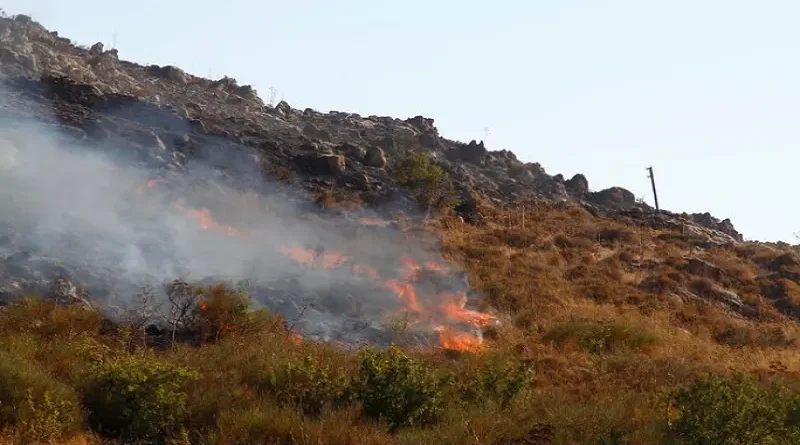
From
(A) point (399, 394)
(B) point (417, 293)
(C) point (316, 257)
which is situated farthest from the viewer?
(C) point (316, 257)

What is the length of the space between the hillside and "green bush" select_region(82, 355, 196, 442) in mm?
26

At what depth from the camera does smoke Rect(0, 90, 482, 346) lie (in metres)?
14.5

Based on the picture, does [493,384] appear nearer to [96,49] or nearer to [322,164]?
[322,164]

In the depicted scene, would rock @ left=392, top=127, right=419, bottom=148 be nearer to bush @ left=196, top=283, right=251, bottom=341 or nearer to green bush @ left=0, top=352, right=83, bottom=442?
bush @ left=196, top=283, right=251, bottom=341

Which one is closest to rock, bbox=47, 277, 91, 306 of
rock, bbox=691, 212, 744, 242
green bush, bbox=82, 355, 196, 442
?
green bush, bbox=82, 355, 196, 442

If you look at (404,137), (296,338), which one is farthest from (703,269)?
(296,338)

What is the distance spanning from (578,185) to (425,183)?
50.0ft

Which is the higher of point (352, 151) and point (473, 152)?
point (473, 152)

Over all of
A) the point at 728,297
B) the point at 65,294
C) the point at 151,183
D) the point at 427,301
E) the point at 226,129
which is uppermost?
the point at 226,129

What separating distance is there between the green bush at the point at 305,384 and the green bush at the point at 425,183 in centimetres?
1679

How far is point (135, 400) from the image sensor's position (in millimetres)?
7930

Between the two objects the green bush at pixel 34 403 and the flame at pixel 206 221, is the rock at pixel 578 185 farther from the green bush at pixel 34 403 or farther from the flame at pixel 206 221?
the green bush at pixel 34 403

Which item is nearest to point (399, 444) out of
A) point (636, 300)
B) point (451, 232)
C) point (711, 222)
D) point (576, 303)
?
point (576, 303)

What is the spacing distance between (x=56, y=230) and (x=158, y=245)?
208 cm
